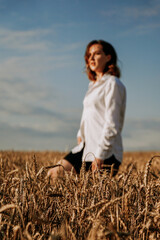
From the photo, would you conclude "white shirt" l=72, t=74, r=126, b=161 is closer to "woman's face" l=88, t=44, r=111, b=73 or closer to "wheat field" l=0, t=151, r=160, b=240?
"woman's face" l=88, t=44, r=111, b=73

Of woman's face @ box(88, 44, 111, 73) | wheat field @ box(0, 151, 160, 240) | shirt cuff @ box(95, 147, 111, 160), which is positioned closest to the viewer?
wheat field @ box(0, 151, 160, 240)

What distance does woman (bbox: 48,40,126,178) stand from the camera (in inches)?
127

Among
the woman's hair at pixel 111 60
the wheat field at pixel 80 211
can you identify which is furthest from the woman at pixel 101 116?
the wheat field at pixel 80 211

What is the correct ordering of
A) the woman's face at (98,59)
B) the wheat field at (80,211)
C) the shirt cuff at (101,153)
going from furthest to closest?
the woman's face at (98,59), the shirt cuff at (101,153), the wheat field at (80,211)

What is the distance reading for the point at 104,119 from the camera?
3525 mm

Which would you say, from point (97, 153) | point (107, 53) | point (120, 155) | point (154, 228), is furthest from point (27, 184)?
point (107, 53)

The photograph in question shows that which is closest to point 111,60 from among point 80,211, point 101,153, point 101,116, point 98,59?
point 98,59

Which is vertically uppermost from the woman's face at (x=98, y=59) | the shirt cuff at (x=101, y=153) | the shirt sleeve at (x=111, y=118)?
the woman's face at (x=98, y=59)

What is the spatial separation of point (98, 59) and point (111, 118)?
870 mm

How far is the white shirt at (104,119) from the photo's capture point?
3215mm

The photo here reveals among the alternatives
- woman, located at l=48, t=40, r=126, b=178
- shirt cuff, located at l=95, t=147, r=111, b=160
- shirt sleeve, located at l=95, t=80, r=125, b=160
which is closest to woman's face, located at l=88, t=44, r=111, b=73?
woman, located at l=48, t=40, r=126, b=178

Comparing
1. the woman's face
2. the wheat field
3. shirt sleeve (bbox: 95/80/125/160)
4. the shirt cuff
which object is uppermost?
the woman's face

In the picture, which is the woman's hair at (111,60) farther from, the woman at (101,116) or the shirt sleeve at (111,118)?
the shirt sleeve at (111,118)

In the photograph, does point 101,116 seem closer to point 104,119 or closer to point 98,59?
point 104,119
